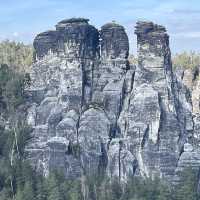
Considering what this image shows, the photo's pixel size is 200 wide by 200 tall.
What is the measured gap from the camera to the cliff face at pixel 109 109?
152 feet

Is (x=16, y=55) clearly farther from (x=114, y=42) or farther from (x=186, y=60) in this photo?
(x=114, y=42)

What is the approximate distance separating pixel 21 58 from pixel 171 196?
30.6m

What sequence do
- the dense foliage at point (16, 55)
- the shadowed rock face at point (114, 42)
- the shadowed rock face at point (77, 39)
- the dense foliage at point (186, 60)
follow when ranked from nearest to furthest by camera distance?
the shadowed rock face at point (77, 39), the shadowed rock face at point (114, 42), the dense foliage at point (16, 55), the dense foliage at point (186, 60)

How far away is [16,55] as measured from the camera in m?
72.8

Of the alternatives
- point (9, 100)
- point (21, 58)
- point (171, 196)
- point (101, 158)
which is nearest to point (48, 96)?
point (9, 100)

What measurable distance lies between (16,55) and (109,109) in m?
26.0

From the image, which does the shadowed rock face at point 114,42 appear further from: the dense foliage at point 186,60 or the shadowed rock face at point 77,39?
the dense foliage at point 186,60

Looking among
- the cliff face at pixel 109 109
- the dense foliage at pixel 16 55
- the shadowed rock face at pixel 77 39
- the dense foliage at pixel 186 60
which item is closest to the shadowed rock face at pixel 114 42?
the cliff face at pixel 109 109

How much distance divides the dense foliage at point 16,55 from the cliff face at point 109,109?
13.8 meters

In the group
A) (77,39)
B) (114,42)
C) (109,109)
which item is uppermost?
(77,39)

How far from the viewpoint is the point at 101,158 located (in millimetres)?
46781

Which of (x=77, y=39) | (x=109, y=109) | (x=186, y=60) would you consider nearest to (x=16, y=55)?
(x=186, y=60)

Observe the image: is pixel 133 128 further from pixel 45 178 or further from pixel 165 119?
pixel 45 178

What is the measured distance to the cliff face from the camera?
152ft
